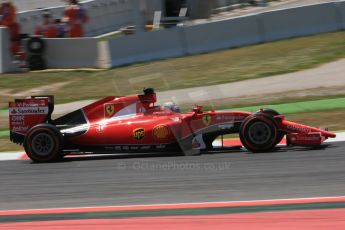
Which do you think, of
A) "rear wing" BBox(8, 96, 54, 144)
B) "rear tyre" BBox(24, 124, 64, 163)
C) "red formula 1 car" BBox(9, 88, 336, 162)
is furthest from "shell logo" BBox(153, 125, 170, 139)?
"rear wing" BBox(8, 96, 54, 144)

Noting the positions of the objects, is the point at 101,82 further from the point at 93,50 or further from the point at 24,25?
the point at 24,25

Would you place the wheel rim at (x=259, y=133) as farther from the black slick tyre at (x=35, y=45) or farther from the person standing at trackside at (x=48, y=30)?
the person standing at trackside at (x=48, y=30)

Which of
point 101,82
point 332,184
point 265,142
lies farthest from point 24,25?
point 332,184

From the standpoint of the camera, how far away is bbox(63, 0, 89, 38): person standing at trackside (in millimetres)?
18078

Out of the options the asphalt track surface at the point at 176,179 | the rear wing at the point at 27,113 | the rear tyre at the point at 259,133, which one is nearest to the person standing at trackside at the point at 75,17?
the rear wing at the point at 27,113

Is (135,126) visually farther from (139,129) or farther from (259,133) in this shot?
(259,133)

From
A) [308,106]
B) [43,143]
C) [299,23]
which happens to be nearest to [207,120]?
[43,143]

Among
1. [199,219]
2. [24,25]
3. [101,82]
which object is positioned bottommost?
[199,219]

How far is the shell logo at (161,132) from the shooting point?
8938 mm

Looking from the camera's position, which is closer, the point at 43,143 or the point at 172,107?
the point at 172,107

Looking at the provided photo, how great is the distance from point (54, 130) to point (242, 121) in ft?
8.51

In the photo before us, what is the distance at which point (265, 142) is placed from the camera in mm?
8680

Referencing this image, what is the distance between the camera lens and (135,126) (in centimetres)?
912

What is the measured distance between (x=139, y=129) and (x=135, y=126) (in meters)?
0.09
